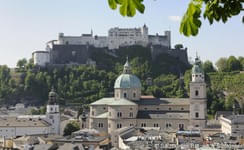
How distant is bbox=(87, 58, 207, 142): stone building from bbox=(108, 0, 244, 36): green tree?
43.1 metres

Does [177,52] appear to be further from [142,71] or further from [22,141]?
[22,141]

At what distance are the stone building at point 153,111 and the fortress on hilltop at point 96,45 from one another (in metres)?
32.4

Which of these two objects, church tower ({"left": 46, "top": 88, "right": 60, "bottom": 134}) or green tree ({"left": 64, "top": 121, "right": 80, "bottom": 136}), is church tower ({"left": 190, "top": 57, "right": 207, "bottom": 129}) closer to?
green tree ({"left": 64, "top": 121, "right": 80, "bottom": 136})

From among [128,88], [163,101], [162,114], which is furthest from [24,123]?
[162,114]

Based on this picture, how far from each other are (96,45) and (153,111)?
122 ft

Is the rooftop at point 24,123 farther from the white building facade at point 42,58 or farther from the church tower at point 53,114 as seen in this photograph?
the white building facade at point 42,58

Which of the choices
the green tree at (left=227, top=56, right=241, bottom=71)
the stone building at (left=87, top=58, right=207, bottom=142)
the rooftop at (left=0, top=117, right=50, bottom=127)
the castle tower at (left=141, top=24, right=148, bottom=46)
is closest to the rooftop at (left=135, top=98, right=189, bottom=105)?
the stone building at (left=87, top=58, right=207, bottom=142)

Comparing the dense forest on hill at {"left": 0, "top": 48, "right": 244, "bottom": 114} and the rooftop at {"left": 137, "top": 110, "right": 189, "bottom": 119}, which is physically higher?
the dense forest on hill at {"left": 0, "top": 48, "right": 244, "bottom": 114}

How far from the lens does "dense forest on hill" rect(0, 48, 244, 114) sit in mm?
68750

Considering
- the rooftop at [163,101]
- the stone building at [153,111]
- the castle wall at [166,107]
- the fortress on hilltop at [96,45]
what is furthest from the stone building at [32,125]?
the fortress on hilltop at [96,45]

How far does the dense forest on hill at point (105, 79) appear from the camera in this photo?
6875cm

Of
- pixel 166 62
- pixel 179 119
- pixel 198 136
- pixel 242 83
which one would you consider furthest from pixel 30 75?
pixel 198 136

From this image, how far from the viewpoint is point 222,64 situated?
264 ft

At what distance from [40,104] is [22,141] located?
3058 cm
